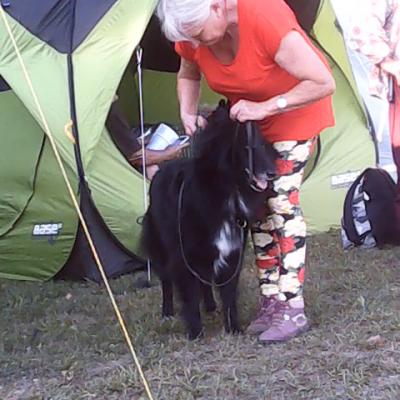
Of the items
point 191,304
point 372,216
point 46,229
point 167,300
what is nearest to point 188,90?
point 191,304

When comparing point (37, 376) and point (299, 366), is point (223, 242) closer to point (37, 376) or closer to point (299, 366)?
point (299, 366)

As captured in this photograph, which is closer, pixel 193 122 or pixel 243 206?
pixel 243 206

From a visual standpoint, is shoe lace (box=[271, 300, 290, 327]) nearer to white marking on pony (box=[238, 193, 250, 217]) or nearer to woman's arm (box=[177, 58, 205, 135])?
white marking on pony (box=[238, 193, 250, 217])

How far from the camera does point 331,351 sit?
313cm

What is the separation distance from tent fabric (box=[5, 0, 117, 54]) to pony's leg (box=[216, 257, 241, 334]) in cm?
149

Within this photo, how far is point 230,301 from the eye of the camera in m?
3.48

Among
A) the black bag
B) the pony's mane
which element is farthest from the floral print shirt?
the pony's mane

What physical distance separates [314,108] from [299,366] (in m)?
0.85

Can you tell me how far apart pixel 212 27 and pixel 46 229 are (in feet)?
6.20

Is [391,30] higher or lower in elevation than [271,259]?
higher

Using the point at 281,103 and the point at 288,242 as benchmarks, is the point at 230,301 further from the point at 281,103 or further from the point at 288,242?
the point at 281,103

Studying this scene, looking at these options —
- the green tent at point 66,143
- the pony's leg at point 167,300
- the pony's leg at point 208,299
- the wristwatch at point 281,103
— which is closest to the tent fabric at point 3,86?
the green tent at point 66,143

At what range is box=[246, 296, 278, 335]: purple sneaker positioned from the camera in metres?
3.42

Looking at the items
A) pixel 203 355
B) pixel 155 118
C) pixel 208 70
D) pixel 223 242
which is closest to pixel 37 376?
pixel 203 355
